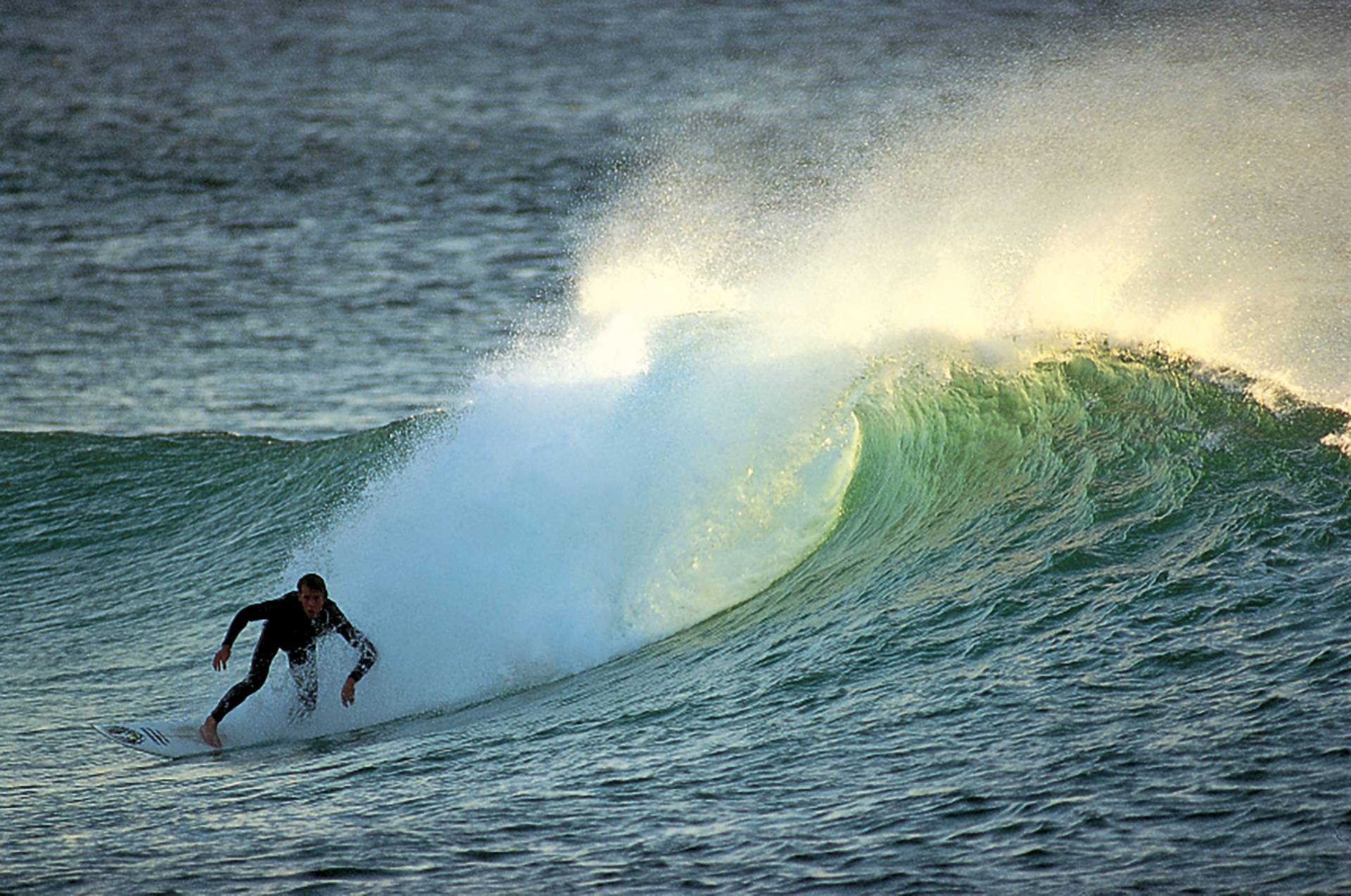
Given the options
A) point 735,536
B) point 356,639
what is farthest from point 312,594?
point 735,536

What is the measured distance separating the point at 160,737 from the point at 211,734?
1.11 feet

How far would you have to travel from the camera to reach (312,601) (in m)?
8.94

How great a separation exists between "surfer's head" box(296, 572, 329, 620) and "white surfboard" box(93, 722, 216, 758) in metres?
0.92

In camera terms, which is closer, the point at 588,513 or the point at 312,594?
the point at 312,594

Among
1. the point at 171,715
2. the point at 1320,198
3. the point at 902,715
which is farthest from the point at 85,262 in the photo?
the point at 902,715

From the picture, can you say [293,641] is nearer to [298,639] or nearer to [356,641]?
[298,639]

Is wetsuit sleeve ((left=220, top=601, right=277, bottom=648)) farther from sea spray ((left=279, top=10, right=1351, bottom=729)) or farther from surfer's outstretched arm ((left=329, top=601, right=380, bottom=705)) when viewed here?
sea spray ((left=279, top=10, right=1351, bottom=729))

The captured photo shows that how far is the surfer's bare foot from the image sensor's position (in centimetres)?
893

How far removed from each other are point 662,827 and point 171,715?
176 inches

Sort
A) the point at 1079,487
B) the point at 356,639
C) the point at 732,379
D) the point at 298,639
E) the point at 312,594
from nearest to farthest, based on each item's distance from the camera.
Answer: the point at 312,594, the point at 356,639, the point at 298,639, the point at 1079,487, the point at 732,379

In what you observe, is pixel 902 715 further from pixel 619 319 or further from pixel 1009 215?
pixel 1009 215

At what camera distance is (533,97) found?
32.4 metres

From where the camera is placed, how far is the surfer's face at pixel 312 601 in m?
8.91

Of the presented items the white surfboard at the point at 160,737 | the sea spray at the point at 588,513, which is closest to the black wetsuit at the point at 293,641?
the white surfboard at the point at 160,737
